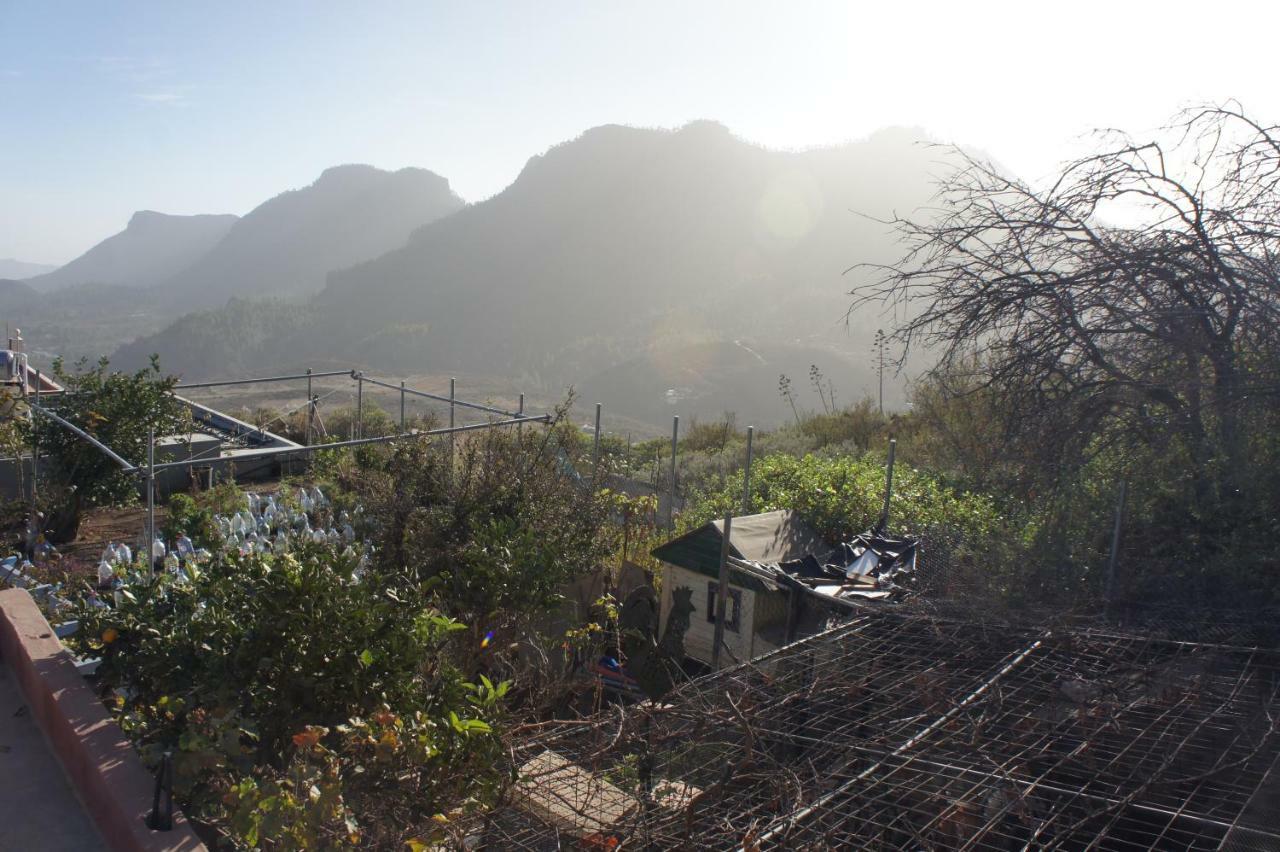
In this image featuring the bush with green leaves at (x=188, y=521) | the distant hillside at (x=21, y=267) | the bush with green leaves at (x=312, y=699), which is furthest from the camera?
the distant hillside at (x=21, y=267)

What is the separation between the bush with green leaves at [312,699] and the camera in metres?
2.63

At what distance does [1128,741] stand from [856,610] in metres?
1.98

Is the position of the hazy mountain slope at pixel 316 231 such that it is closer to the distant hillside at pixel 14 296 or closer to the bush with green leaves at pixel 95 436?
the distant hillside at pixel 14 296

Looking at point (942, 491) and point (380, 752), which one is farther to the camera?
point (942, 491)

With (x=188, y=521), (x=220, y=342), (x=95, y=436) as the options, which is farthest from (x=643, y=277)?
(x=188, y=521)

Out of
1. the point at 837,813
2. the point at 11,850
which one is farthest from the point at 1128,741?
the point at 11,850

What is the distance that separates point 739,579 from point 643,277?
196ft

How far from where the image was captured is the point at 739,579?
6676mm

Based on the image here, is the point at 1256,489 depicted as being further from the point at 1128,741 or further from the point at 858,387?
the point at 858,387

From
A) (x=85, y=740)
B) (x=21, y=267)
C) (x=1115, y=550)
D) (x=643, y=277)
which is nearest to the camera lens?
(x=85, y=740)

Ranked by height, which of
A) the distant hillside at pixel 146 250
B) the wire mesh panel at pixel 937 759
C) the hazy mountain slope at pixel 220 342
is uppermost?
the distant hillside at pixel 146 250

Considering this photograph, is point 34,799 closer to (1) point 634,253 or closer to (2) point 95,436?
(2) point 95,436

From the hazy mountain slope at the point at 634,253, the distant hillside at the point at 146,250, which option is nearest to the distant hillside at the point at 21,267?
the distant hillside at the point at 146,250

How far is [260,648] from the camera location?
290 centimetres
